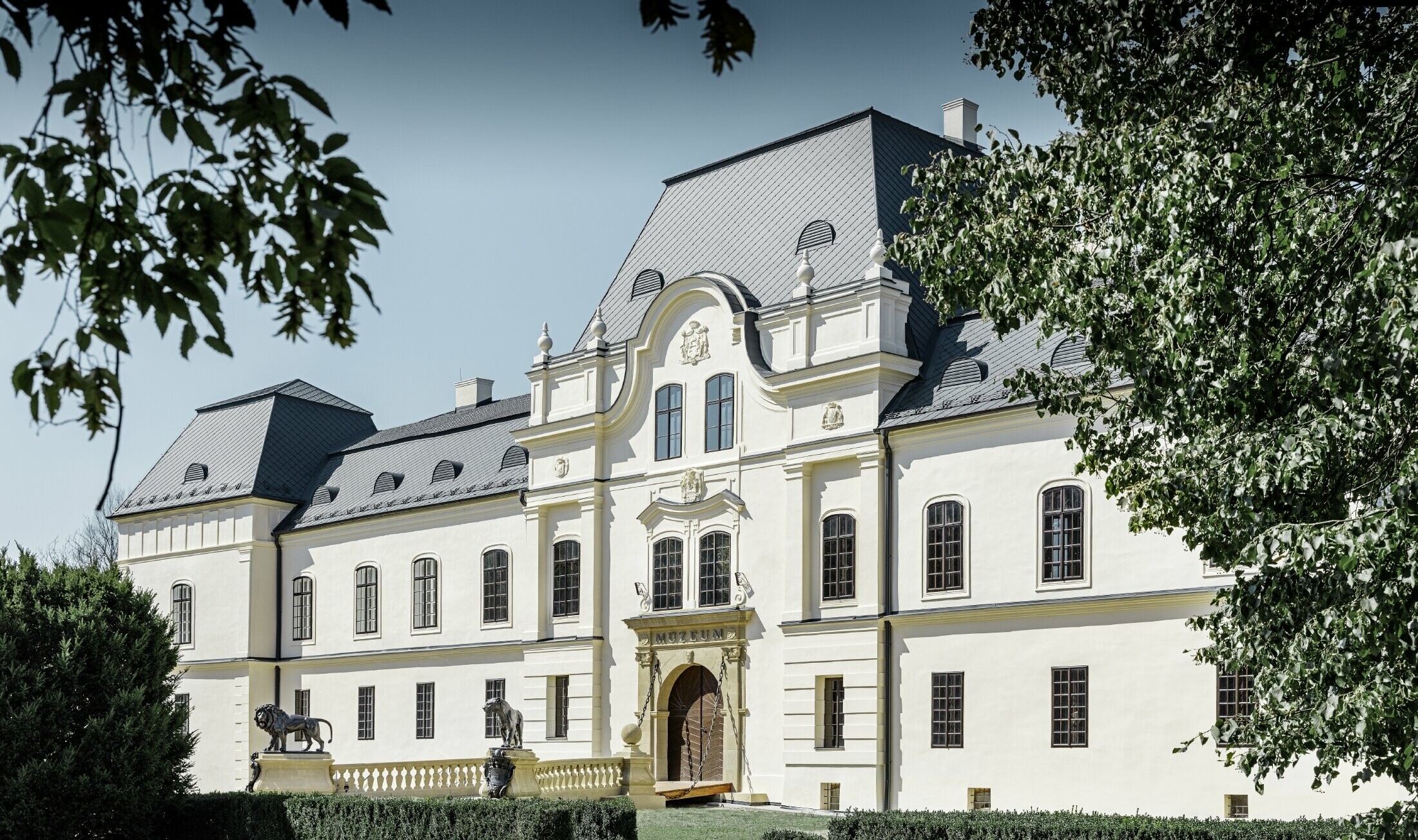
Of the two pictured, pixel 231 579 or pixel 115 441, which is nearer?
pixel 115 441

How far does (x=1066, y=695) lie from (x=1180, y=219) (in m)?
18.1

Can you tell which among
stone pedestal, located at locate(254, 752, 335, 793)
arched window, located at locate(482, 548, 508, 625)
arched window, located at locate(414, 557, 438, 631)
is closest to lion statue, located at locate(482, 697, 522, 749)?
stone pedestal, located at locate(254, 752, 335, 793)

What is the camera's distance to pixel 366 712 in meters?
42.8

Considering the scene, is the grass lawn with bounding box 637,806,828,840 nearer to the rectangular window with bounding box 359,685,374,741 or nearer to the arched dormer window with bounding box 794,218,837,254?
the arched dormer window with bounding box 794,218,837,254

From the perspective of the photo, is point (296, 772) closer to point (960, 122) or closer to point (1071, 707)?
point (1071, 707)

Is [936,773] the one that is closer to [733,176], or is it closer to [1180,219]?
[733,176]

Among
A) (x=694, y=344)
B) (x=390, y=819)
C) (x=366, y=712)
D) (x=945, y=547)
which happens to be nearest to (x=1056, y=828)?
(x=390, y=819)

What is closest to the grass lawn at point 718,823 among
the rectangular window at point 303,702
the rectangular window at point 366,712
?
the rectangular window at point 366,712

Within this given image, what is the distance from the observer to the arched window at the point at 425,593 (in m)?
41.5

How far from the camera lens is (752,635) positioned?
33.8m

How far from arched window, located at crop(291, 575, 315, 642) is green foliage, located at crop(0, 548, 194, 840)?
18059mm

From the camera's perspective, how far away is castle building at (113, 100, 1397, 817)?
2900 cm

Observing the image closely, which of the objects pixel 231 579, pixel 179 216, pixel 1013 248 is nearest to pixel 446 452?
pixel 231 579

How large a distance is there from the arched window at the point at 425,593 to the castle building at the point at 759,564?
0.09 m
